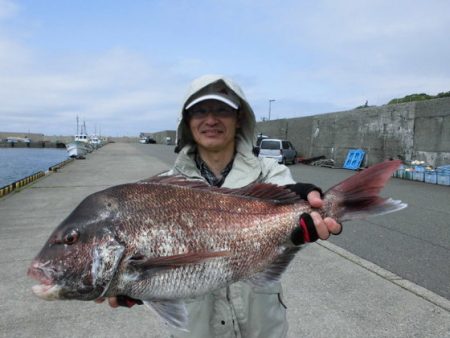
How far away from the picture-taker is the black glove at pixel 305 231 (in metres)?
2.23

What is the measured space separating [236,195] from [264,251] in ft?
1.20

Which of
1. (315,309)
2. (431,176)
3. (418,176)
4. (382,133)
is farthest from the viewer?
(382,133)

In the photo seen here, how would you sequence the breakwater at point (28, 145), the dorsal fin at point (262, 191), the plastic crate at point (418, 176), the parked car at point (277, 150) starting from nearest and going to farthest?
the dorsal fin at point (262, 191) < the plastic crate at point (418, 176) < the parked car at point (277, 150) < the breakwater at point (28, 145)

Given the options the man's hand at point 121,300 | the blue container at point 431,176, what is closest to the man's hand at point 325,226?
the man's hand at point 121,300

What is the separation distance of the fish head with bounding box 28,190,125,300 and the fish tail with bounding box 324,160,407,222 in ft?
4.02

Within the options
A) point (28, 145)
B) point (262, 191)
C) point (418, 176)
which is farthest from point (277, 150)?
point (28, 145)

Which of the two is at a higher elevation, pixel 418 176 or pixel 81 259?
pixel 81 259

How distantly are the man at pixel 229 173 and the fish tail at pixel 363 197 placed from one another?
0.08m

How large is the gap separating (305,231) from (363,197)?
1.25ft

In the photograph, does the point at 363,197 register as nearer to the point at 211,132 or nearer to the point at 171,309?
the point at 211,132

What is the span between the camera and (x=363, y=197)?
86.6 inches

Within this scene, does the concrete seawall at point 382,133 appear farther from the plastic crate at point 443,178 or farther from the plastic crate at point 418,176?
the plastic crate at point 443,178

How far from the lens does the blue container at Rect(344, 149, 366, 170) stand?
23.2 metres

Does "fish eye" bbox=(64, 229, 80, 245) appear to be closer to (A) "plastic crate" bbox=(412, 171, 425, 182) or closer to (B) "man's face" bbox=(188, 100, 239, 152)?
(B) "man's face" bbox=(188, 100, 239, 152)
